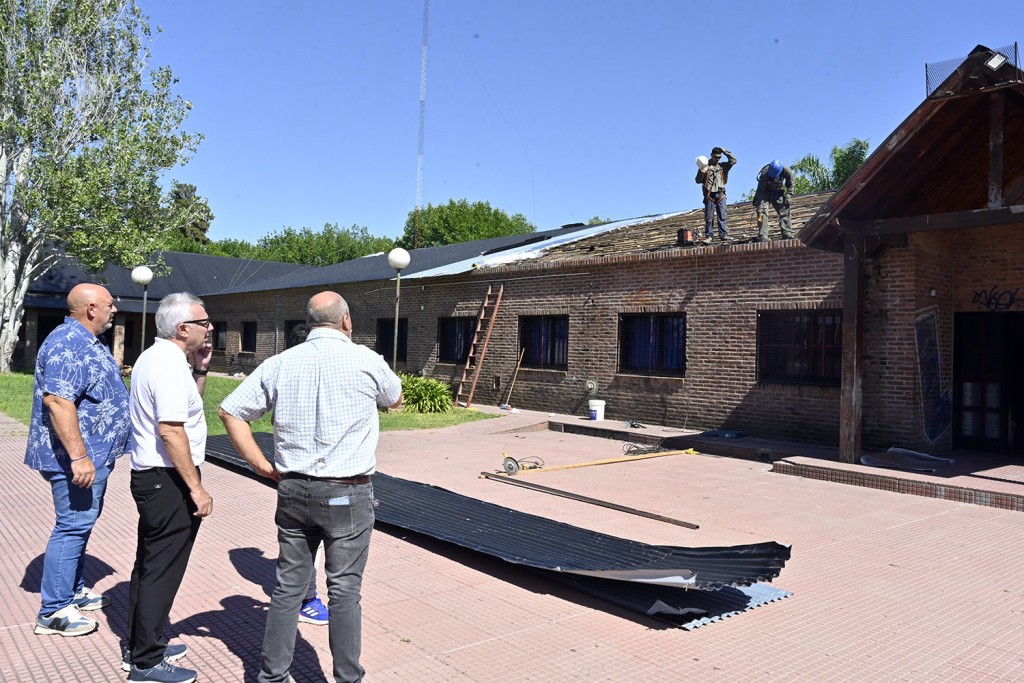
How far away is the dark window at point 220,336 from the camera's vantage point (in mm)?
29953

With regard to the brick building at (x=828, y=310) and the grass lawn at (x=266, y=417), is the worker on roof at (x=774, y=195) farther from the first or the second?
the grass lawn at (x=266, y=417)

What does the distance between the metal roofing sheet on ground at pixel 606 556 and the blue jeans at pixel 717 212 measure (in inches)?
355

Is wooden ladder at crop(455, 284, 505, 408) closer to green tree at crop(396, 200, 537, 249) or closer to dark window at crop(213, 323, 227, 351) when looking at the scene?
dark window at crop(213, 323, 227, 351)

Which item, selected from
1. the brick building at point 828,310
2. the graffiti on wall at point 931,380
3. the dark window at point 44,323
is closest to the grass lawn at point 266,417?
the brick building at point 828,310

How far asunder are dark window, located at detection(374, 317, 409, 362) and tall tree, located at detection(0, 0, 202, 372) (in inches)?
326

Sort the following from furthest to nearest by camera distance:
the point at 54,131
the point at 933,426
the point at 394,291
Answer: the point at 54,131 → the point at 394,291 → the point at 933,426

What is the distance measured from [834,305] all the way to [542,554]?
790cm

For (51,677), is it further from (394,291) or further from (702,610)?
(394,291)

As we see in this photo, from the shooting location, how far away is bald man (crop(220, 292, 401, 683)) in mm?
3119

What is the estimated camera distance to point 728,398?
42.4 feet

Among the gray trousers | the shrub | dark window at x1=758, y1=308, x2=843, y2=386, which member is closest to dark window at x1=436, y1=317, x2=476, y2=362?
the shrub

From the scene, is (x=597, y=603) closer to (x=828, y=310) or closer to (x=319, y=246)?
(x=828, y=310)

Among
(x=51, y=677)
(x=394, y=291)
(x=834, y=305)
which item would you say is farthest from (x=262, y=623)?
(x=394, y=291)

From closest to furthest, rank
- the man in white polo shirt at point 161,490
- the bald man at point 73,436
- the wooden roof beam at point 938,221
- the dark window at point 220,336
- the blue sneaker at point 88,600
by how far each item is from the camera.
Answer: the man in white polo shirt at point 161,490 < the bald man at point 73,436 < the blue sneaker at point 88,600 < the wooden roof beam at point 938,221 < the dark window at point 220,336
